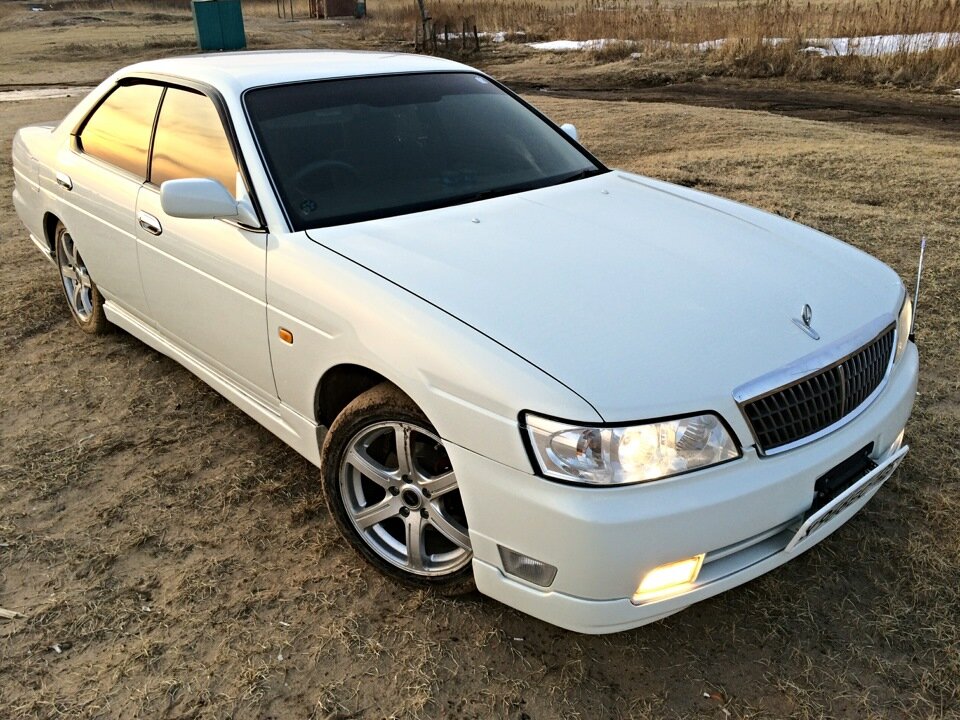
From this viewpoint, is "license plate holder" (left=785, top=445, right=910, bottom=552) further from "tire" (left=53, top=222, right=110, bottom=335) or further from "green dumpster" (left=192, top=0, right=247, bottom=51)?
"green dumpster" (left=192, top=0, right=247, bottom=51)

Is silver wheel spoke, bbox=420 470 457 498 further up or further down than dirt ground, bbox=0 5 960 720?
further up

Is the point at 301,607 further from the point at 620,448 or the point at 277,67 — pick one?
the point at 277,67

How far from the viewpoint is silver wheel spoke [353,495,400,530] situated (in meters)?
2.53

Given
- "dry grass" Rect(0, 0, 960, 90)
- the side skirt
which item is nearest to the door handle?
the side skirt

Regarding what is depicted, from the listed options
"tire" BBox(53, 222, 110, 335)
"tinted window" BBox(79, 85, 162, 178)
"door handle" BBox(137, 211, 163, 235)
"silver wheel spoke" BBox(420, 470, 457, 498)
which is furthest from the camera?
"tire" BBox(53, 222, 110, 335)

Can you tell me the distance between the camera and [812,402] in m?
2.15

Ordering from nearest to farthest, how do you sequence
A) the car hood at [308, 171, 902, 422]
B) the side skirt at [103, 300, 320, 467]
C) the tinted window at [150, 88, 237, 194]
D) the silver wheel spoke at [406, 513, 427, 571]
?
the car hood at [308, 171, 902, 422] < the silver wheel spoke at [406, 513, 427, 571] < the side skirt at [103, 300, 320, 467] < the tinted window at [150, 88, 237, 194]

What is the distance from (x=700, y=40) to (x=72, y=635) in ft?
64.5

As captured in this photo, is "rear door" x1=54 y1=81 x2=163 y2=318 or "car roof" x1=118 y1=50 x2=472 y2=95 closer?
"car roof" x1=118 y1=50 x2=472 y2=95

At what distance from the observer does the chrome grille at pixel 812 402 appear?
205 cm

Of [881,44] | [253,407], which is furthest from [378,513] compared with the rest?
[881,44]

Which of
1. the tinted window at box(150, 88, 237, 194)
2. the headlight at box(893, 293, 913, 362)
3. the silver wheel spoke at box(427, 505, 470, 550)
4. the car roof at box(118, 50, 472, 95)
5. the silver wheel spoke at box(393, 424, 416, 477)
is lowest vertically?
the silver wheel spoke at box(427, 505, 470, 550)

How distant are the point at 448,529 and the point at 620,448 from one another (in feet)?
2.26

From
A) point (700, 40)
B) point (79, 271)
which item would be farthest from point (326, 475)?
point (700, 40)
